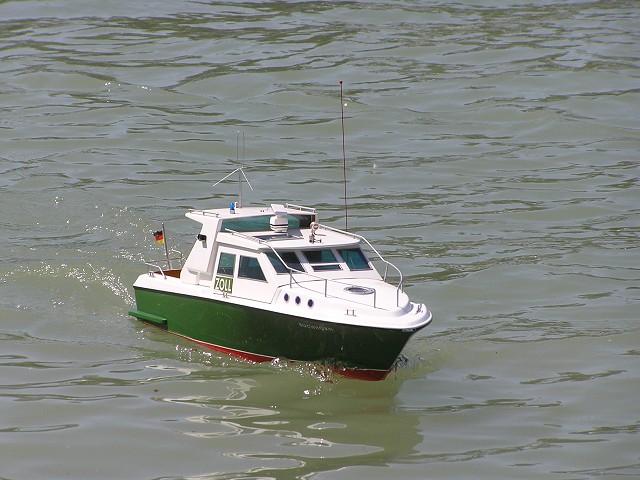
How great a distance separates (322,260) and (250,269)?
3.51ft

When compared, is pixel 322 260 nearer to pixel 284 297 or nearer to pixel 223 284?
pixel 284 297

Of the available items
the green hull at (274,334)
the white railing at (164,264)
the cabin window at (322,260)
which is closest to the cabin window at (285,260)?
the cabin window at (322,260)

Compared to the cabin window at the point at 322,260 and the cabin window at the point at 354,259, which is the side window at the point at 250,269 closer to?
the cabin window at the point at 322,260

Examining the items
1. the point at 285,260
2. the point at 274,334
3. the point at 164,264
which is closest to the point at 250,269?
the point at 285,260

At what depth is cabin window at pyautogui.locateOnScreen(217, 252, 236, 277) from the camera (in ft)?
59.6

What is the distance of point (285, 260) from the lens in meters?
17.7

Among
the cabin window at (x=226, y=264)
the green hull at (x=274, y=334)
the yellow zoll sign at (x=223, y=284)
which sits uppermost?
the cabin window at (x=226, y=264)

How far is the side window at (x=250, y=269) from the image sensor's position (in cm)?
1770

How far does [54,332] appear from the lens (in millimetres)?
19984

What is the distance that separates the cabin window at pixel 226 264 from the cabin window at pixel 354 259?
161 centimetres

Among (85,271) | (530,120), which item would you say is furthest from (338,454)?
(530,120)

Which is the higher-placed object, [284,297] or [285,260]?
[285,260]

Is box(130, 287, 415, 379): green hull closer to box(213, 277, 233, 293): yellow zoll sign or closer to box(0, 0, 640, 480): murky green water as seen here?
box(213, 277, 233, 293): yellow zoll sign

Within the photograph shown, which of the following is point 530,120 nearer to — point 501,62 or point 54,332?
point 501,62
